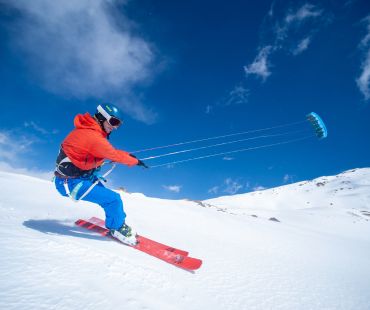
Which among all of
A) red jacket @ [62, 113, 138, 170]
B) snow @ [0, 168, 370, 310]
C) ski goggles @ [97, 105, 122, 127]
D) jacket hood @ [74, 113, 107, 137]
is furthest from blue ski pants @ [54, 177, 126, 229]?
ski goggles @ [97, 105, 122, 127]

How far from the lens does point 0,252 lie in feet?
8.17

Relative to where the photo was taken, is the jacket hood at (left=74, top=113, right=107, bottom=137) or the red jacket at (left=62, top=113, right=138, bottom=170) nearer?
the red jacket at (left=62, top=113, right=138, bottom=170)

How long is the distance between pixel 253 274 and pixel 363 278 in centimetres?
342

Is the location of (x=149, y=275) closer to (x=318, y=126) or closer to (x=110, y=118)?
(x=110, y=118)

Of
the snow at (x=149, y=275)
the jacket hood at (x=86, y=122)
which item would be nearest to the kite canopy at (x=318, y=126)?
the snow at (x=149, y=275)

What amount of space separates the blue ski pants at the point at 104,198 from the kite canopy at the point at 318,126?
11.5m

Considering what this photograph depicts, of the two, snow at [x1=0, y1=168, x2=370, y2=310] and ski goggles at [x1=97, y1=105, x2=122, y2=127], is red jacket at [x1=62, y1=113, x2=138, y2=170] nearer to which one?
ski goggles at [x1=97, y1=105, x2=122, y2=127]

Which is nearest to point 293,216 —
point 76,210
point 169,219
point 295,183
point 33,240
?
point 169,219

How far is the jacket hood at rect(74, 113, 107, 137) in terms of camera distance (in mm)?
4582

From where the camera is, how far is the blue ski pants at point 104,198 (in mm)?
4668

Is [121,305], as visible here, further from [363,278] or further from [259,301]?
[363,278]

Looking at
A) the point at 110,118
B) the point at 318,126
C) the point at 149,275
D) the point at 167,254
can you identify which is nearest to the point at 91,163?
the point at 110,118

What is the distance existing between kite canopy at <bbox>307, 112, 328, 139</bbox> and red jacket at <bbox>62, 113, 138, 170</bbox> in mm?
11423

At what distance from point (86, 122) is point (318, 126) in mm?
12162
